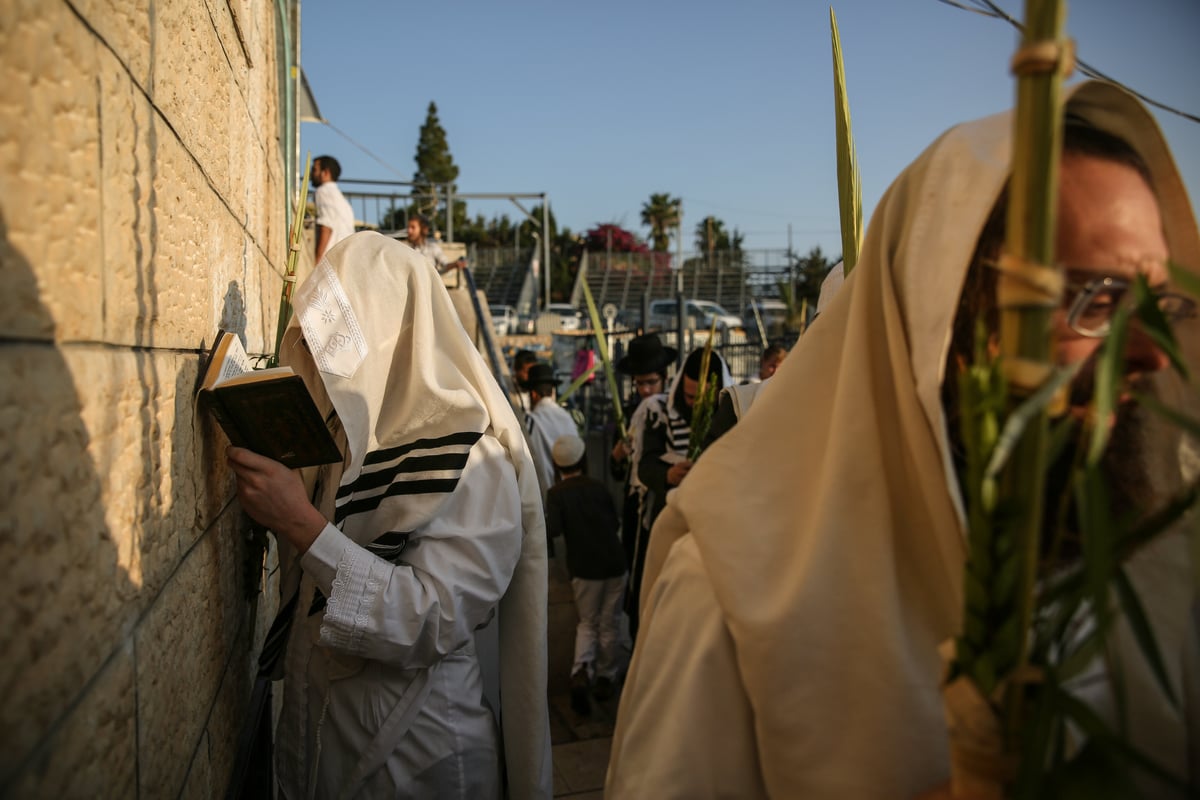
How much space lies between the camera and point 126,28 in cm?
101

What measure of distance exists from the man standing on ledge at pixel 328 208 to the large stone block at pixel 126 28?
17.2 ft

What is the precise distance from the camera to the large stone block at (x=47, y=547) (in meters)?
0.67

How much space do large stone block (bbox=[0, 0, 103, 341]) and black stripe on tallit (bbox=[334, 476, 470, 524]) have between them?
3.14 feet

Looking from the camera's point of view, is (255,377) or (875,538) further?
(255,377)

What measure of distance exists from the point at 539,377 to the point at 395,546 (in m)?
4.78

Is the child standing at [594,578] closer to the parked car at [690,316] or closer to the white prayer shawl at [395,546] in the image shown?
the parked car at [690,316]

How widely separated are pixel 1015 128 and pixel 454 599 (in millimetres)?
1486

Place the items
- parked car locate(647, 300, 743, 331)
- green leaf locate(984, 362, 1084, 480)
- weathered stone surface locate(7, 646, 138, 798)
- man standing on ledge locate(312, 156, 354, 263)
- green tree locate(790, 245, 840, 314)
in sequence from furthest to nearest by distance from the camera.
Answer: green tree locate(790, 245, 840, 314)
parked car locate(647, 300, 743, 331)
man standing on ledge locate(312, 156, 354, 263)
weathered stone surface locate(7, 646, 138, 798)
green leaf locate(984, 362, 1084, 480)

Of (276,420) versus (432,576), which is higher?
(276,420)

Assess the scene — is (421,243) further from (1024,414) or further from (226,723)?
(1024,414)

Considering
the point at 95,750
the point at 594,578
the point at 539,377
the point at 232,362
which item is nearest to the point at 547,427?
the point at 539,377

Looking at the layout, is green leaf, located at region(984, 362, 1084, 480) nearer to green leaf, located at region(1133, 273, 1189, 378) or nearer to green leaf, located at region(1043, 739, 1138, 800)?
green leaf, located at region(1133, 273, 1189, 378)

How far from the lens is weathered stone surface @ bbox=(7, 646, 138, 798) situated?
0.72 m

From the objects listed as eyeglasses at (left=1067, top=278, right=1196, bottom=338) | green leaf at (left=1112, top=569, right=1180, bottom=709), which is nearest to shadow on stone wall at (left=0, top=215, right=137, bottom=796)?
green leaf at (left=1112, top=569, right=1180, bottom=709)
